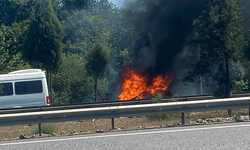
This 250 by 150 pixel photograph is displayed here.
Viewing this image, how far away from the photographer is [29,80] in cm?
1834

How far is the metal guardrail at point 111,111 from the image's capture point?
9.34 meters

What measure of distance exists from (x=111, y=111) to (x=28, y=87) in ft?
32.3

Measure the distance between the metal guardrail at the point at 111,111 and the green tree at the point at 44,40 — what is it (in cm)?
2148

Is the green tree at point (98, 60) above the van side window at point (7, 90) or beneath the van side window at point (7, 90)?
above

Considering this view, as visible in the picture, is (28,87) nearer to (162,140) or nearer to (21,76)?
(21,76)

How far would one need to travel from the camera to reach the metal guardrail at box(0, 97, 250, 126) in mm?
9344

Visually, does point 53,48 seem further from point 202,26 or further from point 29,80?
point 202,26

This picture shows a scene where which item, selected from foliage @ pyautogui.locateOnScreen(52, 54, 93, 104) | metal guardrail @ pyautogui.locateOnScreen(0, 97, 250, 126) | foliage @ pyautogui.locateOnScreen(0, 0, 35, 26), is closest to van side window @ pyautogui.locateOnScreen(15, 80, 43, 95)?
metal guardrail @ pyautogui.locateOnScreen(0, 97, 250, 126)

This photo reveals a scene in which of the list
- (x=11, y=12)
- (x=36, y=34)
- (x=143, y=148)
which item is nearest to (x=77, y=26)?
(x=11, y=12)

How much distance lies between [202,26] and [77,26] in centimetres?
4423

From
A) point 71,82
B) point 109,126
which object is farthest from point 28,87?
point 71,82

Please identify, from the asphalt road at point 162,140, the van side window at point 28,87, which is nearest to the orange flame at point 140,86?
the van side window at point 28,87

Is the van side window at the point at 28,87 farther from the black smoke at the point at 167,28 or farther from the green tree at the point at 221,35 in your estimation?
the black smoke at the point at 167,28

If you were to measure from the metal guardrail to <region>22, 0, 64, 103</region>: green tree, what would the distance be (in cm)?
2148
